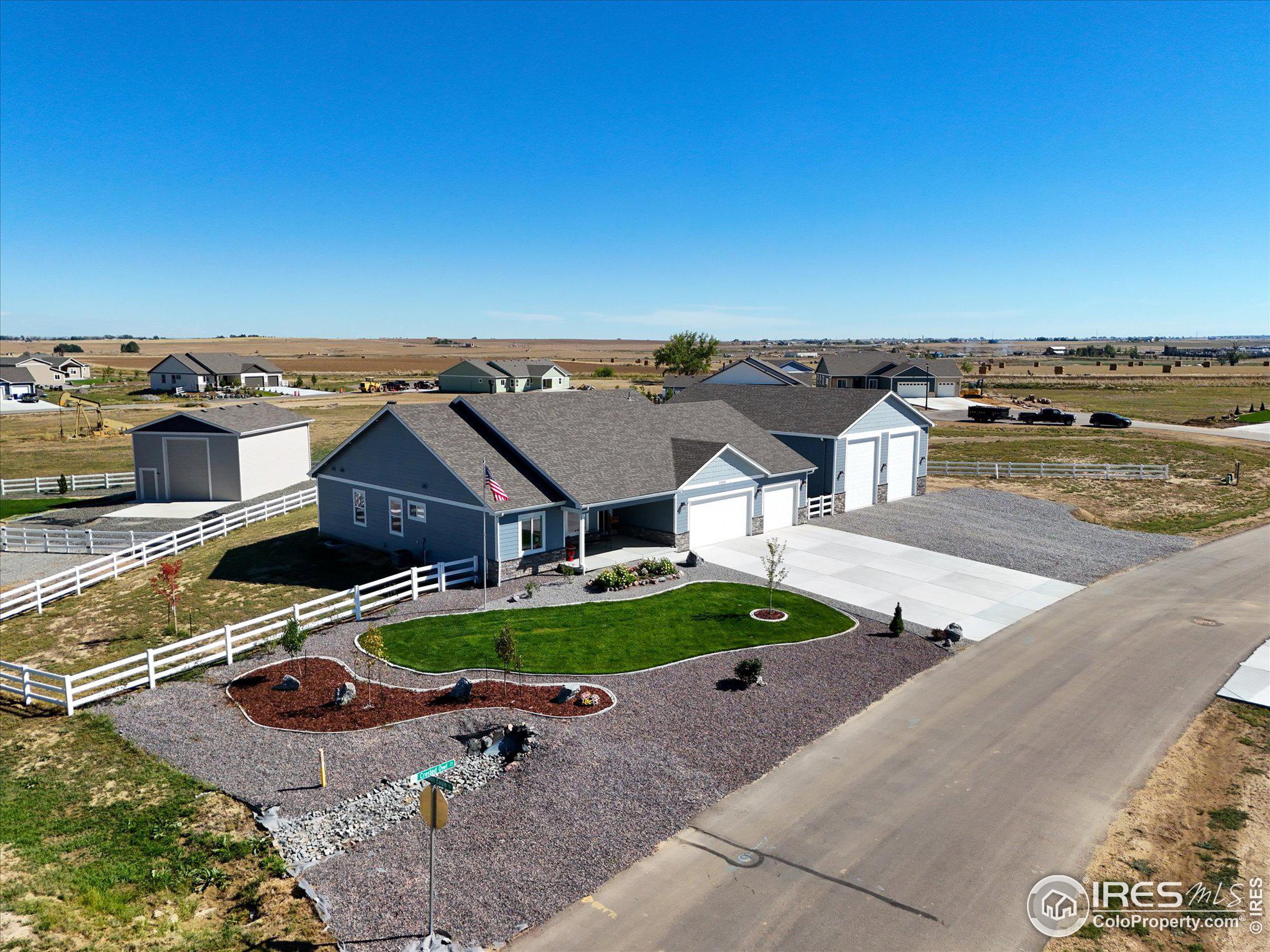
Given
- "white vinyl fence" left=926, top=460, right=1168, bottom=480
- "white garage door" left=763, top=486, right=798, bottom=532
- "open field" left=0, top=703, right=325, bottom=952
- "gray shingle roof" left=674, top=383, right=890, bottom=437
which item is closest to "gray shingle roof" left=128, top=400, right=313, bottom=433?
"gray shingle roof" left=674, top=383, right=890, bottom=437

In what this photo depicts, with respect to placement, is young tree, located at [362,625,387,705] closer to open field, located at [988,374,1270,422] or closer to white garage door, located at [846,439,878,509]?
white garage door, located at [846,439,878,509]

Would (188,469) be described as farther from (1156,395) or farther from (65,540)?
(1156,395)

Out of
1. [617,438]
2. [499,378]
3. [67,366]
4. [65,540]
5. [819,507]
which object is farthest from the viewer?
[67,366]

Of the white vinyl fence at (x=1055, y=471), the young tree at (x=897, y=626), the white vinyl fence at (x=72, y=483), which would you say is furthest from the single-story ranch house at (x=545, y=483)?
the white vinyl fence at (x=72, y=483)

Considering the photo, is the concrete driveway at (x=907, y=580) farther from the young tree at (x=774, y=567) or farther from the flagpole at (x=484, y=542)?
the flagpole at (x=484, y=542)

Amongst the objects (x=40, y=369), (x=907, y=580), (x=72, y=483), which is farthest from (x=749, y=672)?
(x=40, y=369)

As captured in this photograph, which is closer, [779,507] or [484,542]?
[484,542]
